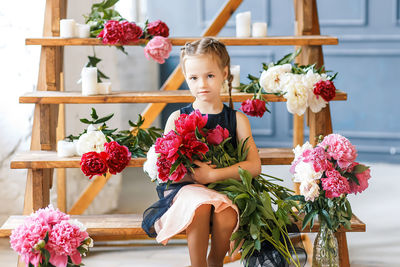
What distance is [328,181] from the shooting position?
204cm

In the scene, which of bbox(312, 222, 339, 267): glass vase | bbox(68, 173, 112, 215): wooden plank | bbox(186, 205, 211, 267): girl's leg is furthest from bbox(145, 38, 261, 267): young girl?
bbox(68, 173, 112, 215): wooden plank

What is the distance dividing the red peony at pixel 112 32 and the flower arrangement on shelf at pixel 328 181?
37.2 inches

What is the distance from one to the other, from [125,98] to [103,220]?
0.52 metres

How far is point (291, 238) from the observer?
86.2 inches

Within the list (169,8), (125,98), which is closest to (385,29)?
(169,8)

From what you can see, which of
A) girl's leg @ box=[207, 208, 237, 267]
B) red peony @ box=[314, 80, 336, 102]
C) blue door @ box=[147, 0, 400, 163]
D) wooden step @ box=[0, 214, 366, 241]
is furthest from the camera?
blue door @ box=[147, 0, 400, 163]

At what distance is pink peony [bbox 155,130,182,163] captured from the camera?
199 cm

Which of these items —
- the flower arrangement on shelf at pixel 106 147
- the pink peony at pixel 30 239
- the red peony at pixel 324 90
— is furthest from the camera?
the red peony at pixel 324 90

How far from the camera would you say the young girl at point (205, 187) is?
6.81 feet

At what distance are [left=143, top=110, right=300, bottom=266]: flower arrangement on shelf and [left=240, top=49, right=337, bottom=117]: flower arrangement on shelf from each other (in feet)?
1.22

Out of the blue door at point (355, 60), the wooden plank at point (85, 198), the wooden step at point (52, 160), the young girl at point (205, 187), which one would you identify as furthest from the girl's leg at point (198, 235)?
the blue door at point (355, 60)

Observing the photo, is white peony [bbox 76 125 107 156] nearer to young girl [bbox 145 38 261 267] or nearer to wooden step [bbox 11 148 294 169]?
wooden step [bbox 11 148 294 169]

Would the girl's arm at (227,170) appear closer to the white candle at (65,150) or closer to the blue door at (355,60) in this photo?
the white candle at (65,150)

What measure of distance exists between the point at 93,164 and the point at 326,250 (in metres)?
0.90
